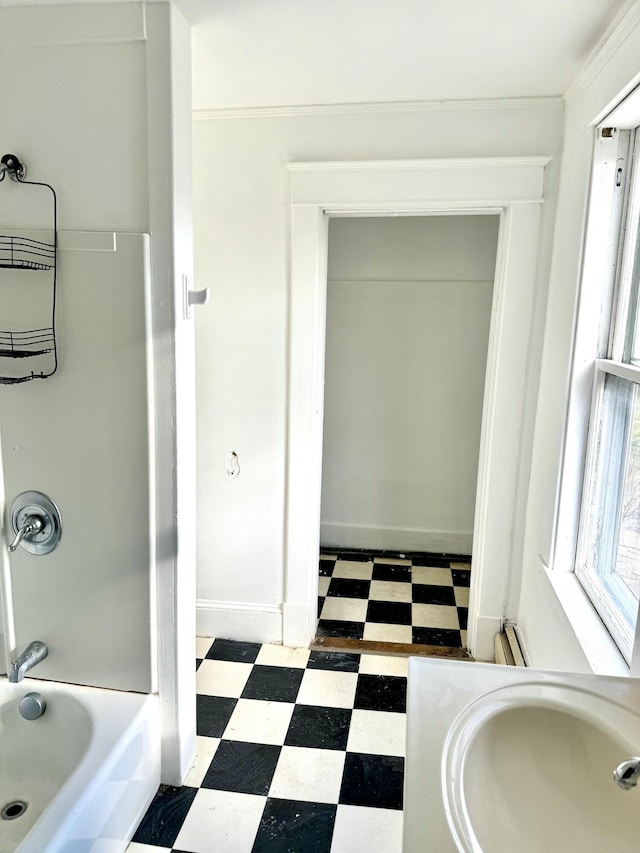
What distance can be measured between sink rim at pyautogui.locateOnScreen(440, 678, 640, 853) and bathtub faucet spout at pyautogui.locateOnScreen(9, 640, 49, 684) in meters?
1.34

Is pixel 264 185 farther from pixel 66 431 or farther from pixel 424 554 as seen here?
pixel 424 554

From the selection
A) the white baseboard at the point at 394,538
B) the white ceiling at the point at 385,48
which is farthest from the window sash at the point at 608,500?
the white baseboard at the point at 394,538

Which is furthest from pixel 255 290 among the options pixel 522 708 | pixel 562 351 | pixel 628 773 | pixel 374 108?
pixel 628 773

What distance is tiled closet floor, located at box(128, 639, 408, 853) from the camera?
1745 millimetres

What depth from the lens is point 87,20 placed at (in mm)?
1609

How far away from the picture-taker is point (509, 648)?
7.97 feet

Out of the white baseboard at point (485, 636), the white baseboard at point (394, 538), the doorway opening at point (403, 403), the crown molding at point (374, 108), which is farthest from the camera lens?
the white baseboard at point (394, 538)

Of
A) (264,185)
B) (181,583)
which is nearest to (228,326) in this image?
(264,185)

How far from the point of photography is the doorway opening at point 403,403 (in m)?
3.38

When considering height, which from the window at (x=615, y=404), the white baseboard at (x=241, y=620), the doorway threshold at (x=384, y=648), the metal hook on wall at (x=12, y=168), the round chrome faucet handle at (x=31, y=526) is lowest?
the doorway threshold at (x=384, y=648)

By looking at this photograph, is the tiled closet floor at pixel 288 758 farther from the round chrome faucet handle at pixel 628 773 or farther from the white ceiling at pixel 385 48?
the white ceiling at pixel 385 48

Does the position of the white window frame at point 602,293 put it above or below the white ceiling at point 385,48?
below

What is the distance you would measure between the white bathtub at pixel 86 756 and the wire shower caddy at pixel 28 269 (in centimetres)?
97

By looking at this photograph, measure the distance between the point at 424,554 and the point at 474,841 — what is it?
288 centimetres
